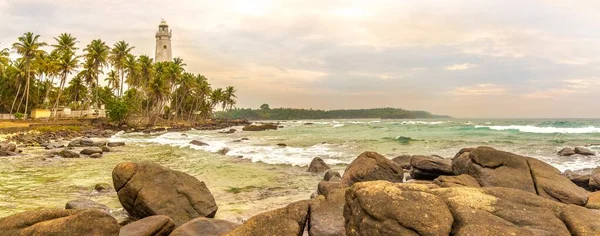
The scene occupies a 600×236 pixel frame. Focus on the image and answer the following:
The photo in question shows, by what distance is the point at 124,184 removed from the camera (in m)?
9.70

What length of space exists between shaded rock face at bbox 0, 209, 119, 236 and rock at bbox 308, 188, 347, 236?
3.51 metres

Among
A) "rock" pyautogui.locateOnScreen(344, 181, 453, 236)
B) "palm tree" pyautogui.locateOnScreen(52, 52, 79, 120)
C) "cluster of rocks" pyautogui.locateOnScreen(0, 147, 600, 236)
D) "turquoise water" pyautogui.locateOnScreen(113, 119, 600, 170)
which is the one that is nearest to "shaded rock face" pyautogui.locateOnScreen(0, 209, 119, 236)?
"cluster of rocks" pyautogui.locateOnScreen(0, 147, 600, 236)

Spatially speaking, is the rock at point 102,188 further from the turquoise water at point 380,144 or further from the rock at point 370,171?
the turquoise water at point 380,144

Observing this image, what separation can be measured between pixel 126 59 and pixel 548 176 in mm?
71386

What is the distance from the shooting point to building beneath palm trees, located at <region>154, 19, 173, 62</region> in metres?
95.2

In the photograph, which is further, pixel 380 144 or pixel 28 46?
pixel 28 46

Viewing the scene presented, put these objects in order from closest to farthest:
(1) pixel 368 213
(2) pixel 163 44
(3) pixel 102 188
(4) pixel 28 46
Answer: (1) pixel 368 213 < (3) pixel 102 188 < (4) pixel 28 46 < (2) pixel 163 44

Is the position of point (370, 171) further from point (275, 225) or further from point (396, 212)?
point (396, 212)

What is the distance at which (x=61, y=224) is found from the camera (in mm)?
5957

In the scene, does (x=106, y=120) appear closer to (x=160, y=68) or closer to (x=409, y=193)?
(x=160, y=68)

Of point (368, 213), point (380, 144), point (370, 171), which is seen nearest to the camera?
point (368, 213)

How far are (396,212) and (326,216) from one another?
6.88ft

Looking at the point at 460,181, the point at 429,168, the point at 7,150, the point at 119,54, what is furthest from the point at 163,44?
the point at 460,181

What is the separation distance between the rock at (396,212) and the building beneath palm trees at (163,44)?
98.0 meters
